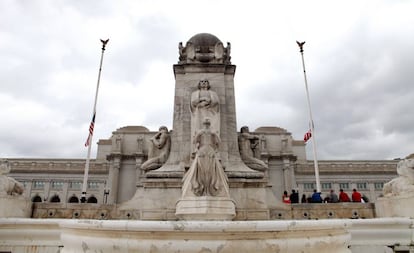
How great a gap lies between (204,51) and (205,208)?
270 inches

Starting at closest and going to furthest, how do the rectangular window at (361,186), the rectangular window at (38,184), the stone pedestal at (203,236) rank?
the stone pedestal at (203,236)
the rectangular window at (38,184)
the rectangular window at (361,186)

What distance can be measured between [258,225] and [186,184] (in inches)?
171

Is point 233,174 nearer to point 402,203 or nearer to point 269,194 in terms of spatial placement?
point 269,194

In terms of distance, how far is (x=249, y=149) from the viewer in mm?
10344

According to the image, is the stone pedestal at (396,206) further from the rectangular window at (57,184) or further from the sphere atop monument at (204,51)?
the rectangular window at (57,184)

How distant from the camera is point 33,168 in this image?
1965 inches

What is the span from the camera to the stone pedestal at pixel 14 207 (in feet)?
21.4

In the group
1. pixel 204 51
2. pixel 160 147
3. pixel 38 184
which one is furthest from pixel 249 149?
pixel 38 184

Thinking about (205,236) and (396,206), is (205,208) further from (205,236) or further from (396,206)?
(396,206)

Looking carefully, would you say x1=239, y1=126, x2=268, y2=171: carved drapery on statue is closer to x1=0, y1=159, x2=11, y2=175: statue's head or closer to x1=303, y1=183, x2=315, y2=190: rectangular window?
x1=0, y1=159, x2=11, y2=175: statue's head

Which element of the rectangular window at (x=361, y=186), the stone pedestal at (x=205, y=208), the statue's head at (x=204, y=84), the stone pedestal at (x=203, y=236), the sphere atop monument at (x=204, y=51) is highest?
the sphere atop monument at (x=204, y=51)

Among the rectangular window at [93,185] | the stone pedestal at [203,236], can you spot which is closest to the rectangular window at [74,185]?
the rectangular window at [93,185]

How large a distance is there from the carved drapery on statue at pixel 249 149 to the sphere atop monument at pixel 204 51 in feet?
10.4

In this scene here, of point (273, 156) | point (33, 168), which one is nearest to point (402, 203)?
point (273, 156)
